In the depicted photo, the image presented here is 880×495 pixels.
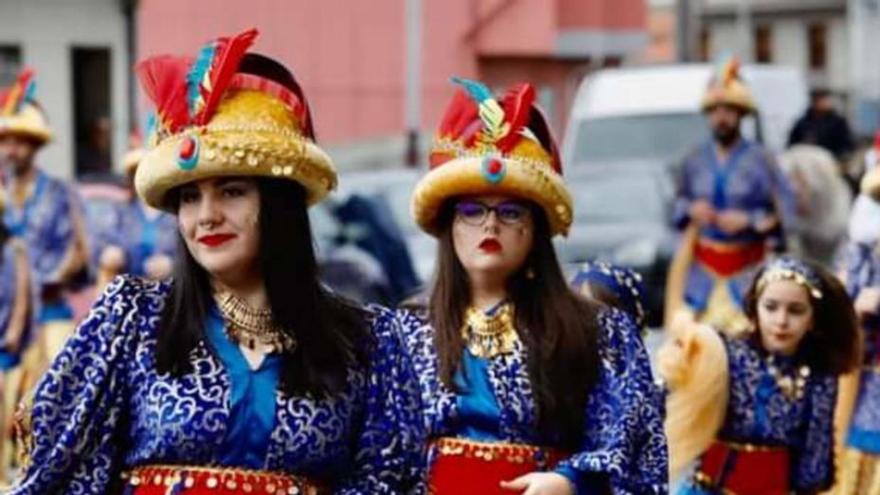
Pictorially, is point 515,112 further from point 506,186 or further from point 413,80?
point 413,80

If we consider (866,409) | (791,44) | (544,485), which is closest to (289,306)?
(544,485)

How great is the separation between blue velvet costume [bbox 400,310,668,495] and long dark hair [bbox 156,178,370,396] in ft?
3.79

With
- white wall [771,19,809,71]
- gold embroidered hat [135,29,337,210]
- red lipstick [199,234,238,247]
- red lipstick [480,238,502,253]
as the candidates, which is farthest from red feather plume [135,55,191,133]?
white wall [771,19,809,71]

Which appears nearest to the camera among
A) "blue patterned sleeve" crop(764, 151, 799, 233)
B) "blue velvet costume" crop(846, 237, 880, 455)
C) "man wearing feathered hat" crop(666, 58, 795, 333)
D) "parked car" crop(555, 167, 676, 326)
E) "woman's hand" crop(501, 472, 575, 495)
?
"woman's hand" crop(501, 472, 575, 495)

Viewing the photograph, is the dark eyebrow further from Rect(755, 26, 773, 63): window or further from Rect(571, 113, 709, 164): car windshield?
Rect(755, 26, 773, 63): window

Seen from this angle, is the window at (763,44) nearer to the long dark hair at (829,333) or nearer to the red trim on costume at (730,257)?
the red trim on costume at (730,257)

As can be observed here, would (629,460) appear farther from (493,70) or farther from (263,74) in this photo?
(493,70)

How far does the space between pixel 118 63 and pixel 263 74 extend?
24680mm

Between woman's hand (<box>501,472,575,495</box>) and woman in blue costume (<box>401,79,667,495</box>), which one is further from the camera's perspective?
woman in blue costume (<box>401,79,667,495</box>)

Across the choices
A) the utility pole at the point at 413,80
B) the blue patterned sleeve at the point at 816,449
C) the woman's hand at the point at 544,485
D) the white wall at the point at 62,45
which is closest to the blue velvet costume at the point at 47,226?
the blue patterned sleeve at the point at 816,449

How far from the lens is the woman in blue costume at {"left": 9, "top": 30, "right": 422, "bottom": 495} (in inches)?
193

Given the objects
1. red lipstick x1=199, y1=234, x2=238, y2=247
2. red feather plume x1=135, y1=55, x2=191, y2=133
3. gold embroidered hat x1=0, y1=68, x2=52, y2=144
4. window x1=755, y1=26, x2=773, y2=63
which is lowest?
window x1=755, y1=26, x2=773, y2=63

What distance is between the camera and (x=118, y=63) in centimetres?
2953

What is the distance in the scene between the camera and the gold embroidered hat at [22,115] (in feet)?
40.4
